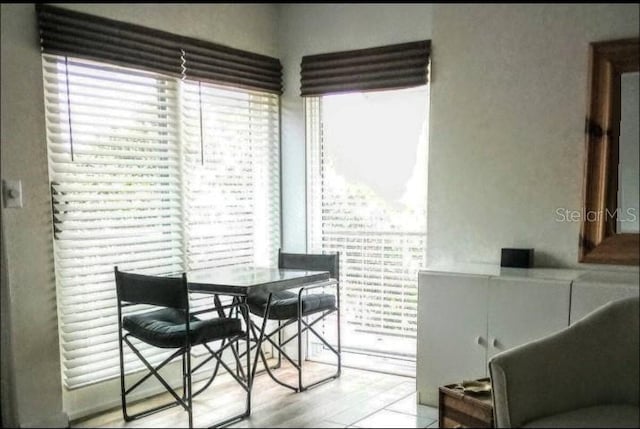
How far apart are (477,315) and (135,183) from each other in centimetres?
192

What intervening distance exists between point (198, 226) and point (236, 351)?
79 cm

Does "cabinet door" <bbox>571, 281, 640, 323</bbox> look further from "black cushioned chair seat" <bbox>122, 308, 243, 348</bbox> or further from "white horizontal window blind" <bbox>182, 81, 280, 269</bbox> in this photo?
"white horizontal window blind" <bbox>182, 81, 280, 269</bbox>

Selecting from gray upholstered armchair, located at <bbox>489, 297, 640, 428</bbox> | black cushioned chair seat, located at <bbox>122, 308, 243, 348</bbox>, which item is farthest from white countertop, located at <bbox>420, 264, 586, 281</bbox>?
black cushioned chair seat, located at <bbox>122, 308, 243, 348</bbox>

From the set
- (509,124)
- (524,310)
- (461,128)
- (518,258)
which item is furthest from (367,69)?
(524,310)

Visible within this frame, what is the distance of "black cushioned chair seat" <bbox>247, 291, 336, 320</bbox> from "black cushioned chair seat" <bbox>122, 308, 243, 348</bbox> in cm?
44

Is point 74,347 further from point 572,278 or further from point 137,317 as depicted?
point 572,278

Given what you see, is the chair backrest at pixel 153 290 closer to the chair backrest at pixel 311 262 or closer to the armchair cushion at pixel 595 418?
the chair backrest at pixel 311 262

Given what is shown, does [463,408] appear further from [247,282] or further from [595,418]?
[247,282]

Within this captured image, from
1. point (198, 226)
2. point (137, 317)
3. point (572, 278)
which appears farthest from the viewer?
point (198, 226)

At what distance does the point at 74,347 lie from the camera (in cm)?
278

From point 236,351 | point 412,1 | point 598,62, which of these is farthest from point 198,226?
point 598,62

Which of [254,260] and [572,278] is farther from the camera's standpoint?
[254,260]

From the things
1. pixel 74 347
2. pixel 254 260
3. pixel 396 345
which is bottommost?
pixel 396 345

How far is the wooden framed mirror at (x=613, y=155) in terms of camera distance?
2.64 m
